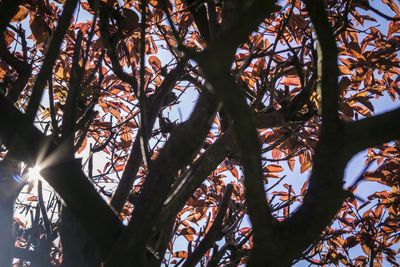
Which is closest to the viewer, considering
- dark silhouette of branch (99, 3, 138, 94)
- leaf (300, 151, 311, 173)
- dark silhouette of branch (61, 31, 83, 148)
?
dark silhouette of branch (61, 31, 83, 148)

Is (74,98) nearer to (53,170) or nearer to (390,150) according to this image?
(53,170)

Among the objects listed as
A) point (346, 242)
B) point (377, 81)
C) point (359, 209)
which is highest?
point (377, 81)

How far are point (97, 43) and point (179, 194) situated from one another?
0.97 meters

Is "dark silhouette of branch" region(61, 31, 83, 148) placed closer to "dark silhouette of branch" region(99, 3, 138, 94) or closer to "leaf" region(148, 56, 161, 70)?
"dark silhouette of branch" region(99, 3, 138, 94)

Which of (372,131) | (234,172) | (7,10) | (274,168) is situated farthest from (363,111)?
(7,10)

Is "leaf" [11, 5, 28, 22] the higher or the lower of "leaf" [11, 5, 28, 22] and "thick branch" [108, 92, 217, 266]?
the higher

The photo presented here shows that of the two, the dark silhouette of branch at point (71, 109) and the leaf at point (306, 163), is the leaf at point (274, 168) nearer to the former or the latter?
the leaf at point (306, 163)

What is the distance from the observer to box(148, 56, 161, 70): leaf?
1.69 m

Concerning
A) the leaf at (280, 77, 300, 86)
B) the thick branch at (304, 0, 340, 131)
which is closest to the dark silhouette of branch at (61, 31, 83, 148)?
the thick branch at (304, 0, 340, 131)

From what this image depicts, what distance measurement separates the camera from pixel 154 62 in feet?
5.61

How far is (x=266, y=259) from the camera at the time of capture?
0.47 metres

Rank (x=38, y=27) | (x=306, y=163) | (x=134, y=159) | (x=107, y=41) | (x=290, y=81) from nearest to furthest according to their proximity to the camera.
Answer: (x=107, y=41)
(x=134, y=159)
(x=38, y=27)
(x=290, y=81)
(x=306, y=163)

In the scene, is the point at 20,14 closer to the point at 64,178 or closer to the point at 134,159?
the point at 134,159

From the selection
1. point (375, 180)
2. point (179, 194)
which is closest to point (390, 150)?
point (375, 180)
